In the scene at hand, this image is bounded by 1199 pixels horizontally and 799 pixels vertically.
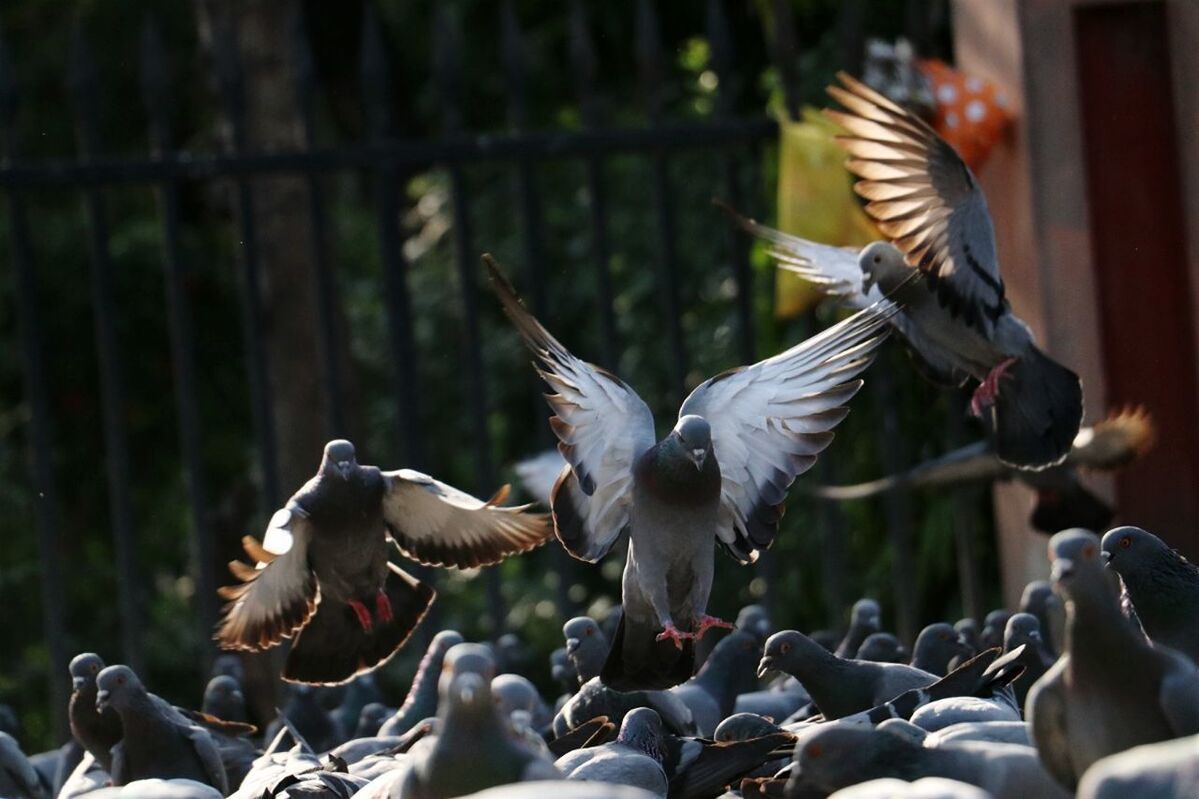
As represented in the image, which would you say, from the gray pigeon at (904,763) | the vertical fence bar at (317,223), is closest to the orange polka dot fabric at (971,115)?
the vertical fence bar at (317,223)

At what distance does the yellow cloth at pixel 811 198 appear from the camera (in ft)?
24.3

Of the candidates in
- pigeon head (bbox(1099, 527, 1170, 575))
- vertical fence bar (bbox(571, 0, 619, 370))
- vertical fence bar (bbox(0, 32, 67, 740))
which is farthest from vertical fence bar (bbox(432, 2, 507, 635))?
pigeon head (bbox(1099, 527, 1170, 575))

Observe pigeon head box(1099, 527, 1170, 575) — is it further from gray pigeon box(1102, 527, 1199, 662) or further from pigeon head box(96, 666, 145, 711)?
pigeon head box(96, 666, 145, 711)

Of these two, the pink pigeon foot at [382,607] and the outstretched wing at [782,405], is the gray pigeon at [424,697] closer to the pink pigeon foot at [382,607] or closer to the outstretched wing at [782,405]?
the pink pigeon foot at [382,607]

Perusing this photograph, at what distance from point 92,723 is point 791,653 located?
5.95 feet

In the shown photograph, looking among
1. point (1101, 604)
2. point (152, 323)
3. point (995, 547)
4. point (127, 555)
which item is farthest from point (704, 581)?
point (152, 323)

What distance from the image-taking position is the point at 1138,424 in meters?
6.67

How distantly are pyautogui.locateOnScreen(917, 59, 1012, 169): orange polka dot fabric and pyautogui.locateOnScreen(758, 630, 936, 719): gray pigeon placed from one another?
291cm

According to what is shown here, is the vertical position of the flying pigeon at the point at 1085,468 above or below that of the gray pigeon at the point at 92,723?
above

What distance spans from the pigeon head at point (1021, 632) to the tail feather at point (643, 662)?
0.77 meters

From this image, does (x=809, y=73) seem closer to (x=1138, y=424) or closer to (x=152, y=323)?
(x=1138, y=424)

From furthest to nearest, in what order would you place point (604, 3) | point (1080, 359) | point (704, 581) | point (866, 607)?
point (604, 3)
point (1080, 359)
point (866, 607)
point (704, 581)

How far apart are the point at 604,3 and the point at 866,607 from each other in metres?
5.66

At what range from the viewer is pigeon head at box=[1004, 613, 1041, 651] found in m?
4.99
